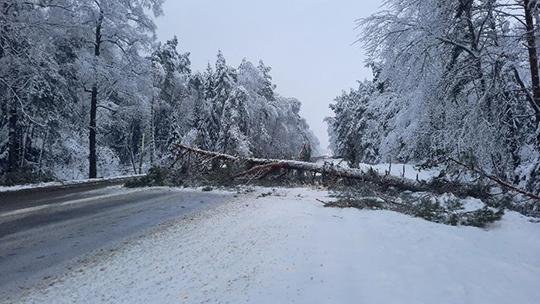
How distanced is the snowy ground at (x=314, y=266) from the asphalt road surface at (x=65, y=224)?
1.07ft

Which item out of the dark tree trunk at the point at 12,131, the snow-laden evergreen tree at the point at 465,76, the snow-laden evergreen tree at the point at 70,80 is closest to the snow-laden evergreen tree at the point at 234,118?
the snow-laden evergreen tree at the point at 70,80

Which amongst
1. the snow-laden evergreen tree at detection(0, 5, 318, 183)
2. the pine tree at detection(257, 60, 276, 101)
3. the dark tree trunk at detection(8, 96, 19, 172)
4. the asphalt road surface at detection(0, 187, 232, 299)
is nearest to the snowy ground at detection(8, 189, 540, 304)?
the asphalt road surface at detection(0, 187, 232, 299)

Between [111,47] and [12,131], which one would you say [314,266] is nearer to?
[12,131]

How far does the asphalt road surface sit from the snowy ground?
1.07ft

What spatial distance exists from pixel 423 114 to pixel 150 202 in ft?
23.0

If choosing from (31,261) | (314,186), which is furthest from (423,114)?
(31,261)

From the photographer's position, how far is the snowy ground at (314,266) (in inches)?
87.0

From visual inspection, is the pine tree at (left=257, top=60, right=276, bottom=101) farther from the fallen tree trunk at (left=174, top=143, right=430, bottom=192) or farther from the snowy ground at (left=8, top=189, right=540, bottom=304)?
the snowy ground at (left=8, top=189, right=540, bottom=304)

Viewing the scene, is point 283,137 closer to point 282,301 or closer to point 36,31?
point 36,31

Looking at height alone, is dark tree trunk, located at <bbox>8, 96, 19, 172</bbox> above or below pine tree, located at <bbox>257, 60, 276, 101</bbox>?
below

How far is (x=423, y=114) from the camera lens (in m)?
7.97

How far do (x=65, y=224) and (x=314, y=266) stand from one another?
3.89 m

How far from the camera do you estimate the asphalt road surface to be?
114 inches

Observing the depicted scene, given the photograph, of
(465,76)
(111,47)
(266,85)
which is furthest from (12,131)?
(266,85)
